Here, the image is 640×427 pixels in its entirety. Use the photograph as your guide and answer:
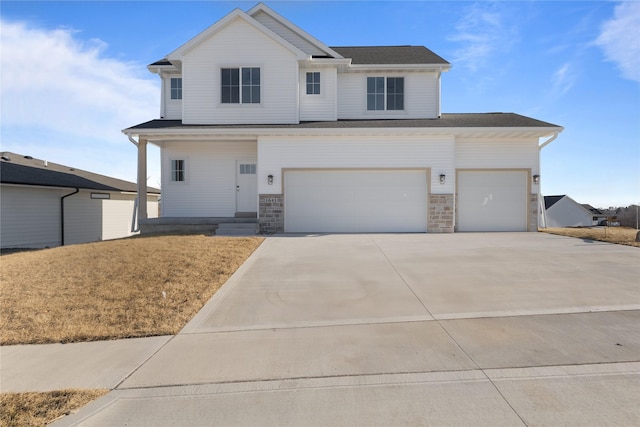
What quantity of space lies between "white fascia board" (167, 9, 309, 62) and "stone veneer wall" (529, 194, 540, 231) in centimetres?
1052

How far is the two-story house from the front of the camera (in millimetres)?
13297

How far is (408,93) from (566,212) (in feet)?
75.6

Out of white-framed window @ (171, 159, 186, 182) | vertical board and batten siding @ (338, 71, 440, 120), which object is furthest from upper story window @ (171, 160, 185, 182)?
vertical board and batten siding @ (338, 71, 440, 120)

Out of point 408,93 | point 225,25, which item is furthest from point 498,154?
point 225,25

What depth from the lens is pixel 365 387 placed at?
319 centimetres

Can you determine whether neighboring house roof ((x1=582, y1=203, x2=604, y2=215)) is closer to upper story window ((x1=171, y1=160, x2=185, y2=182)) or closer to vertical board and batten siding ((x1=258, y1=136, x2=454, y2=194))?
vertical board and batten siding ((x1=258, y1=136, x2=454, y2=194))

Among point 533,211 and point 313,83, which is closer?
point 533,211

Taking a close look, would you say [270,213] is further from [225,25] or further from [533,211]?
[533,211]

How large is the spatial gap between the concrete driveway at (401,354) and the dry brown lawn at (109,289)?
0.57m

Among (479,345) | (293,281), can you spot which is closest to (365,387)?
(479,345)

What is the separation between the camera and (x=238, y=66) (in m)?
14.4

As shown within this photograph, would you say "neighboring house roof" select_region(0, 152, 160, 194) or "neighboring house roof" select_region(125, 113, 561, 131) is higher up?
"neighboring house roof" select_region(125, 113, 561, 131)

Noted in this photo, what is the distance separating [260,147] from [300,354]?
1052 cm

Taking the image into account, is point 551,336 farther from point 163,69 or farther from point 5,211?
point 5,211
